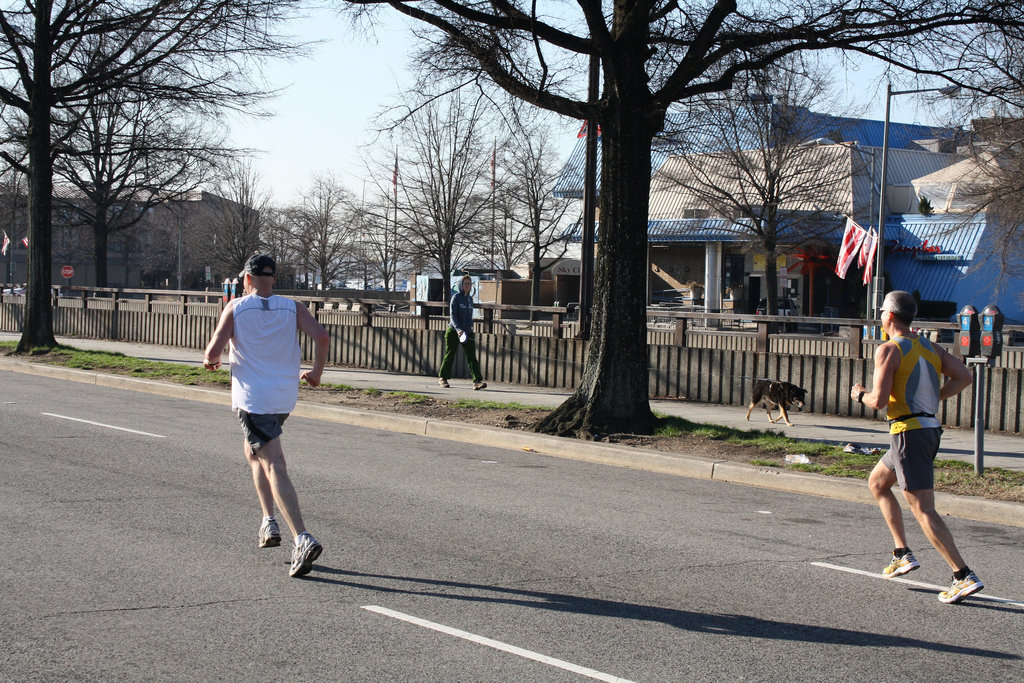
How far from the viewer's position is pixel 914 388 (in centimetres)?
599

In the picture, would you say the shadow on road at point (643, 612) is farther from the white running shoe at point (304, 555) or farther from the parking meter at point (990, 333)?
the parking meter at point (990, 333)

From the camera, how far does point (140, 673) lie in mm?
4352

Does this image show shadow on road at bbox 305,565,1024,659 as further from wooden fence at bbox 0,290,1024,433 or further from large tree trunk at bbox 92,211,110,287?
large tree trunk at bbox 92,211,110,287

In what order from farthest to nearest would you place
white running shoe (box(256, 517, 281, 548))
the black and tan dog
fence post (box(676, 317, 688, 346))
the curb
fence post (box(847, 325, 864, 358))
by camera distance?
fence post (box(676, 317, 688, 346)), fence post (box(847, 325, 864, 358)), the black and tan dog, the curb, white running shoe (box(256, 517, 281, 548))

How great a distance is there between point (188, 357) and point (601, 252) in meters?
13.4

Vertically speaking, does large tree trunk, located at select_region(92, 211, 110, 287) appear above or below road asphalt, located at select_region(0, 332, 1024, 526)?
above

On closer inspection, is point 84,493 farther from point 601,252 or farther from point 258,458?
point 601,252

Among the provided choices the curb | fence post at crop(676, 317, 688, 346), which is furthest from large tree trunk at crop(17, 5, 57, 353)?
fence post at crop(676, 317, 688, 346)

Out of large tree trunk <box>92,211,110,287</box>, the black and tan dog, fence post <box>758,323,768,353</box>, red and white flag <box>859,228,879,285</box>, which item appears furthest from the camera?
large tree trunk <box>92,211,110,287</box>

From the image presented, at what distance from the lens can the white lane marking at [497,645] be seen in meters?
4.49

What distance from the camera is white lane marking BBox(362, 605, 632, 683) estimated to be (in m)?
4.49

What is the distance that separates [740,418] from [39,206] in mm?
15737

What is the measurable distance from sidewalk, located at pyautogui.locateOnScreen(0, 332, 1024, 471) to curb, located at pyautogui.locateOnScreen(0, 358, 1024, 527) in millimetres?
1873

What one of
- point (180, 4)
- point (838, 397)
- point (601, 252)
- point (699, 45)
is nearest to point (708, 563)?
point (601, 252)
